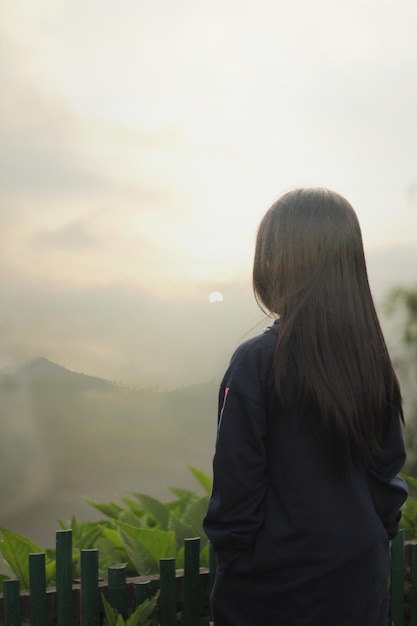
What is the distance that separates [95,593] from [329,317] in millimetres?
1090

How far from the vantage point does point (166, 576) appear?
224cm

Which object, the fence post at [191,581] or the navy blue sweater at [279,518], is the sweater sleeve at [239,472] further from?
the fence post at [191,581]

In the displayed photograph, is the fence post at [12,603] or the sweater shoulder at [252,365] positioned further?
the fence post at [12,603]

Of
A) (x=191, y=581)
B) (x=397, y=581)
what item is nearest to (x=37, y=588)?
(x=191, y=581)

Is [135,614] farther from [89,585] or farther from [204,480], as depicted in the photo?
[204,480]

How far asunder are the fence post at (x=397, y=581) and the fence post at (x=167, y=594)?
87 cm

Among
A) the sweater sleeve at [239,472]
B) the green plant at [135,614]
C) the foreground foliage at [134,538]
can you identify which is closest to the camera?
the sweater sleeve at [239,472]

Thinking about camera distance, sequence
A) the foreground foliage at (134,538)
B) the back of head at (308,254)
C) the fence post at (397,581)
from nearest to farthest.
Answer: the back of head at (308,254) → the foreground foliage at (134,538) → the fence post at (397,581)

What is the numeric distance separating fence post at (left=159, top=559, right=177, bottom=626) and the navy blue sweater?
0.66 metres

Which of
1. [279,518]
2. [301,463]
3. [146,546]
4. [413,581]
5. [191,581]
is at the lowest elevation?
[413,581]

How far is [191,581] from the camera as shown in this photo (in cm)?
228

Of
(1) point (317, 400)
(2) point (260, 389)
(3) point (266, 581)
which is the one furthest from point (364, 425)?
(3) point (266, 581)

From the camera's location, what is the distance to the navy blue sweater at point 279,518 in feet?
5.07

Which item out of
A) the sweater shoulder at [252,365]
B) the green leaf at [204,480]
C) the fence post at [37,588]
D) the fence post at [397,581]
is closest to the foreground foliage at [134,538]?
the green leaf at [204,480]
